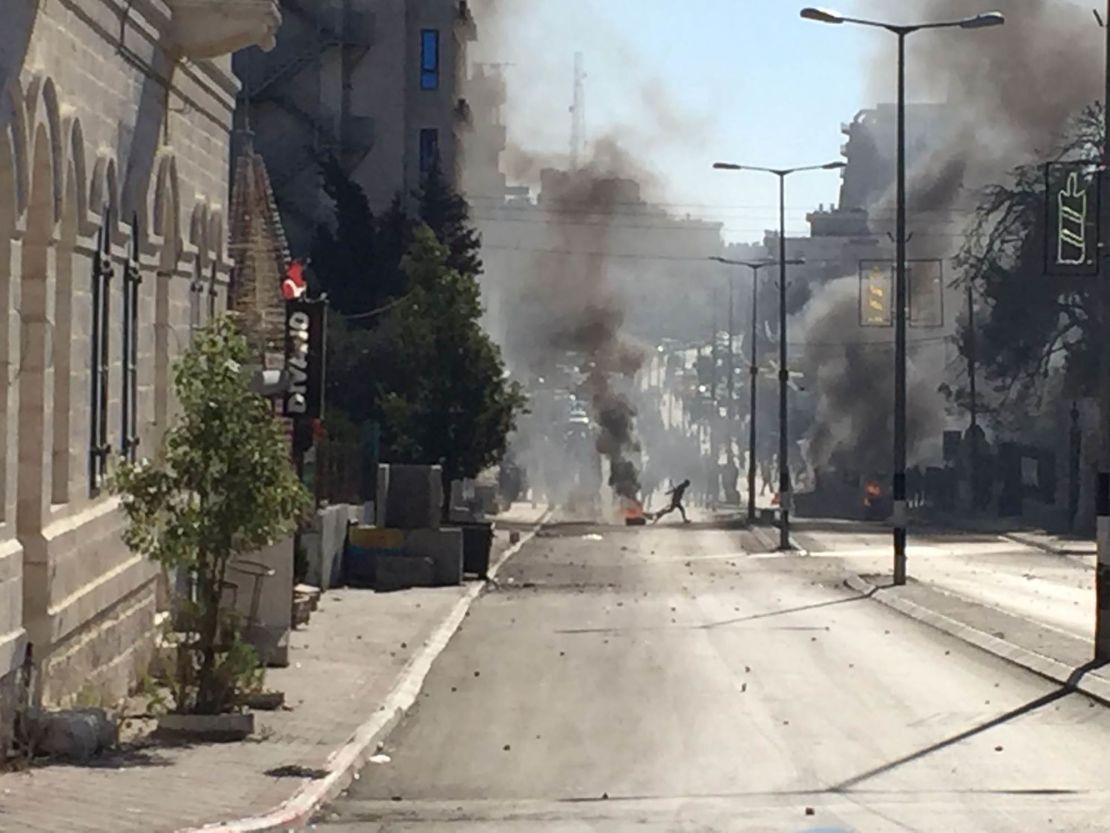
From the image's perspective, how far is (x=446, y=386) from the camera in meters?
42.9

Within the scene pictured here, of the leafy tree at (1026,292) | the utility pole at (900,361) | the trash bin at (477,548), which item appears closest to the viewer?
the utility pole at (900,361)

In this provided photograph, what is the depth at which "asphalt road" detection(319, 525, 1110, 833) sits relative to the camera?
1167 centimetres

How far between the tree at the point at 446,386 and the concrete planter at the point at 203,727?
28635 millimetres

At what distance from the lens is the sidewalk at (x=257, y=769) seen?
10.6 m

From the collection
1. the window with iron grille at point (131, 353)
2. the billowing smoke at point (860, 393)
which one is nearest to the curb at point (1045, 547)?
the window with iron grille at point (131, 353)

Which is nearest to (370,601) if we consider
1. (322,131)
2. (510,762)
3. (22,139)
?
(510,762)

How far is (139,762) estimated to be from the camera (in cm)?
1252

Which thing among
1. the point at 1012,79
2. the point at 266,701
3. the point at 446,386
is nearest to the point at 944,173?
the point at 1012,79

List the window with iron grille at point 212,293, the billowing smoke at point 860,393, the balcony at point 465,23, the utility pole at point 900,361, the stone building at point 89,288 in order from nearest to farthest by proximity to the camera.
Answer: the stone building at point 89,288 < the window with iron grille at point 212,293 < the utility pole at point 900,361 < the balcony at point 465,23 < the billowing smoke at point 860,393

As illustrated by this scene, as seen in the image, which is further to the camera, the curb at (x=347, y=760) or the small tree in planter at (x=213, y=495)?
the small tree in planter at (x=213, y=495)

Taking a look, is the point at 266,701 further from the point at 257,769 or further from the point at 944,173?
the point at 944,173

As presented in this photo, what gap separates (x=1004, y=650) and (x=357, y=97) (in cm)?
4731

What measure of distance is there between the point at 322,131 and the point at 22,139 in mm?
51180

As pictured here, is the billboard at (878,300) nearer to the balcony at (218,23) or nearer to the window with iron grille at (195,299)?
the window with iron grille at (195,299)
